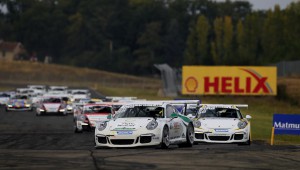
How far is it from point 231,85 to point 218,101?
350cm

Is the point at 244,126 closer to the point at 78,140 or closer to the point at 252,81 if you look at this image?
the point at 78,140

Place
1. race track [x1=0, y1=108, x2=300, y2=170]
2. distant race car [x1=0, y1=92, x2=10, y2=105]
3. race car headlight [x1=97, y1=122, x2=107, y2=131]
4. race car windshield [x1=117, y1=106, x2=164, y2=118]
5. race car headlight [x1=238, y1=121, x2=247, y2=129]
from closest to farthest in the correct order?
1. race track [x1=0, y1=108, x2=300, y2=170]
2. race car headlight [x1=97, y1=122, x2=107, y2=131]
3. race car windshield [x1=117, y1=106, x2=164, y2=118]
4. race car headlight [x1=238, y1=121, x2=247, y2=129]
5. distant race car [x1=0, y1=92, x2=10, y2=105]

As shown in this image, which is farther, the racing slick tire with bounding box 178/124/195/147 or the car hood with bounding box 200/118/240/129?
the car hood with bounding box 200/118/240/129

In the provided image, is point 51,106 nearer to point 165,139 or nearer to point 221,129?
point 221,129

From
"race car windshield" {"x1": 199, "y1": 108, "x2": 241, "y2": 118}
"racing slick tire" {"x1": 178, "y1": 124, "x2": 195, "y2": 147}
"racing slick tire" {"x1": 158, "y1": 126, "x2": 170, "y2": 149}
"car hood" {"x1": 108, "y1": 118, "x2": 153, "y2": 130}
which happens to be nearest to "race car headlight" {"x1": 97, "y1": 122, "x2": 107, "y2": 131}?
"car hood" {"x1": 108, "y1": 118, "x2": 153, "y2": 130}

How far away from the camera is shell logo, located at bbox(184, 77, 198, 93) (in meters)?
80.2

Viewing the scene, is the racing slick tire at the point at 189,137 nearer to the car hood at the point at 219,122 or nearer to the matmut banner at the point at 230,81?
the car hood at the point at 219,122

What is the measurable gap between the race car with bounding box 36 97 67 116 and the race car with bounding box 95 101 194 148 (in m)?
30.7

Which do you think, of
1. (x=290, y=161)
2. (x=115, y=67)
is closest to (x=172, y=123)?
(x=290, y=161)

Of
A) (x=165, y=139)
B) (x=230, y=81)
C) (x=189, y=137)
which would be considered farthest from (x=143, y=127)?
(x=230, y=81)

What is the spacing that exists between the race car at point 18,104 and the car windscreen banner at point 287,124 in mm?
35293

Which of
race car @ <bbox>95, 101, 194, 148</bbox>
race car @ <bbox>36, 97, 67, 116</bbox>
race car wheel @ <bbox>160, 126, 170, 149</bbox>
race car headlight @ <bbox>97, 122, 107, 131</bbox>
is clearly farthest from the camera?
race car @ <bbox>36, 97, 67, 116</bbox>

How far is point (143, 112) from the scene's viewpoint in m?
24.5

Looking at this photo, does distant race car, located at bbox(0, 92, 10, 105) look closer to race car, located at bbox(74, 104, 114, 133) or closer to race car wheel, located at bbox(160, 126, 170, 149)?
race car, located at bbox(74, 104, 114, 133)
